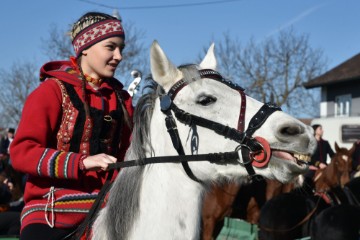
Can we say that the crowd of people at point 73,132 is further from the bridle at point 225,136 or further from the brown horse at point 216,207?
the brown horse at point 216,207

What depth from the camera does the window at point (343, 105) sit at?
32188 millimetres

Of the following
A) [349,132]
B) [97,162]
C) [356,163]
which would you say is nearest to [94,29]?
[97,162]

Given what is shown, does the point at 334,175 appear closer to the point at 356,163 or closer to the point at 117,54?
the point at 356,163

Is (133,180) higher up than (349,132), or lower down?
lower down

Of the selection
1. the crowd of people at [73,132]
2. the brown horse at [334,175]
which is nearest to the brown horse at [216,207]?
the brown horse at [334,175]

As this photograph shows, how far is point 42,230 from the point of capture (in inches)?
104

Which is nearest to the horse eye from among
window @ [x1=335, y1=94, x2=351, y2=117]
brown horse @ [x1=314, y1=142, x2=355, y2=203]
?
brown horse @ [x1=314, y1=142, x2=355, y2=203]

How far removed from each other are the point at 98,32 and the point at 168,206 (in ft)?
3.63

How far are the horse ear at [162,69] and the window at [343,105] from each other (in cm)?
3126

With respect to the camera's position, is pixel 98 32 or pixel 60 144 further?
pixel 98 32

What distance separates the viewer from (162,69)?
262 cm

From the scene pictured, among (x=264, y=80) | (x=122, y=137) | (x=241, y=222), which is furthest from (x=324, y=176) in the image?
(x=264, y=80)

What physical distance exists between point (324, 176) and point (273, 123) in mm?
7052

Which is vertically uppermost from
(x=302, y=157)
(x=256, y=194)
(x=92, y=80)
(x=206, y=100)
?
(x=92, y=80)
